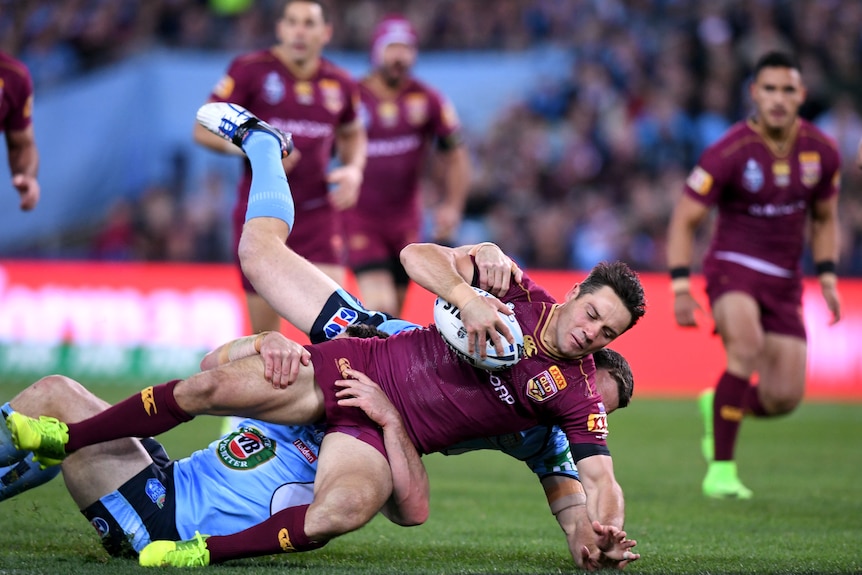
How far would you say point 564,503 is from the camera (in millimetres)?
5223

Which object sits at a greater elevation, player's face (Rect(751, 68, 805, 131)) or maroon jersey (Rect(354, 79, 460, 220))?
player's face (Rect(751, 68, 805, 131))

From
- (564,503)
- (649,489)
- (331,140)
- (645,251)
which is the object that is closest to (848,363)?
(645,251)

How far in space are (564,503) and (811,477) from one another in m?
3.99

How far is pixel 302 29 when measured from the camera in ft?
27.7

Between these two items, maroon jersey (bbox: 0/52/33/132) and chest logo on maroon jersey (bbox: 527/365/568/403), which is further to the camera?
maroon jersey (bbox: 0/52/33/132)

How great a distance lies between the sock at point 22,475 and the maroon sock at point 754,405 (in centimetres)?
519

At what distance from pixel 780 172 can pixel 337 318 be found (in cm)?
375

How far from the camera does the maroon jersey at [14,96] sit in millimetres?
7383

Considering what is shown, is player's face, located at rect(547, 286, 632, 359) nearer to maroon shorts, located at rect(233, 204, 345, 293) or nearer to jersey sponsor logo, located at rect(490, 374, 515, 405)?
jersey sponsor logo, located at rect(490, 374, 515, 405)

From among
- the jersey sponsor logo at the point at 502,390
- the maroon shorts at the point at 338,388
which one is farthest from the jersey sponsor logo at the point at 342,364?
the jersey sponsor logo at the point at 502,390

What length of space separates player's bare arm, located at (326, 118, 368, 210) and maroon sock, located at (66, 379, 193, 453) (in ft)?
11.9

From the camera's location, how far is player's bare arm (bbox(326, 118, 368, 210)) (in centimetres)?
832

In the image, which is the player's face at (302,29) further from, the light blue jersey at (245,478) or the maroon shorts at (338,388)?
the light blue jersey at (245,478)

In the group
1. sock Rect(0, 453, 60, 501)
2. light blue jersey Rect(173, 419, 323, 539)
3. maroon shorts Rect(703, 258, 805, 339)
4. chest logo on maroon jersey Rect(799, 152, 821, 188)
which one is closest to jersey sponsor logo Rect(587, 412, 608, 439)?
light blue jersey Rect(173, 419, 323, 539)
